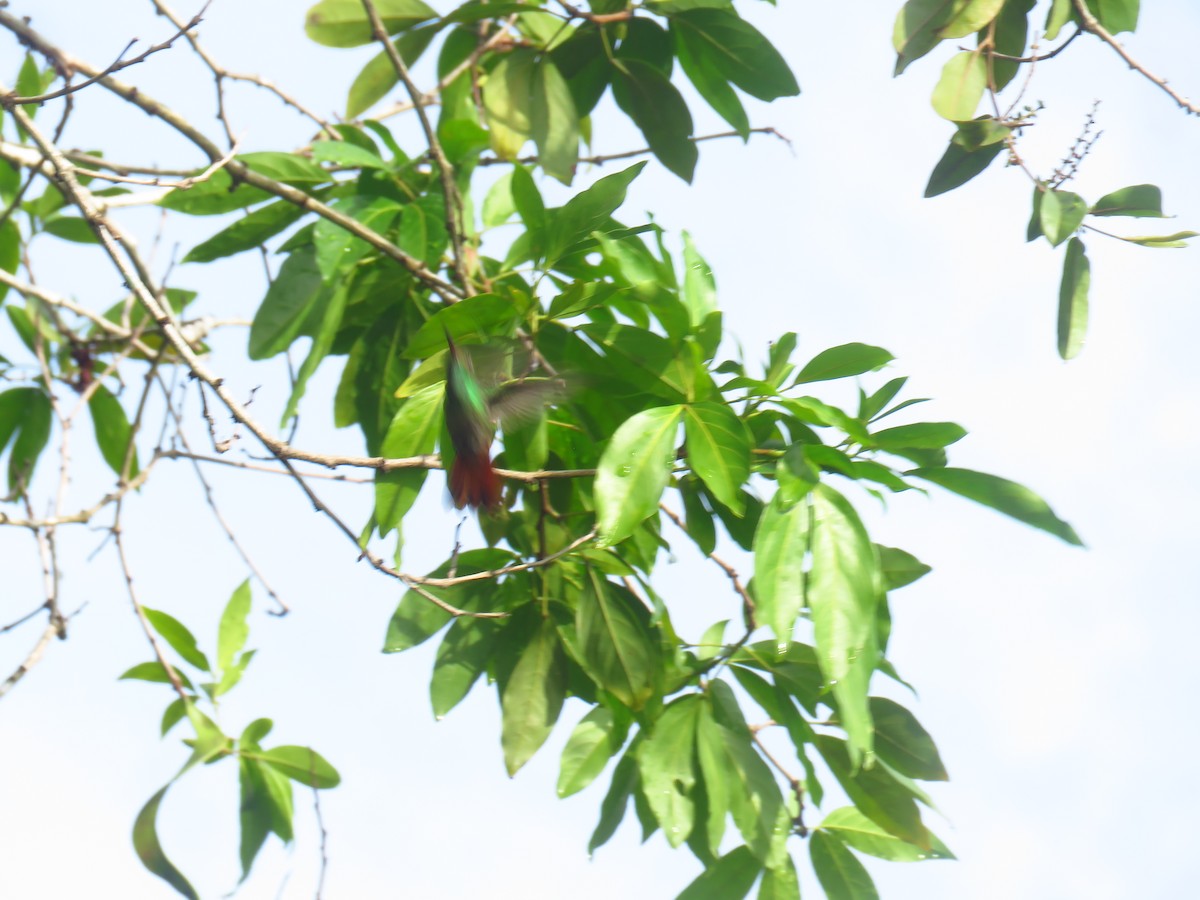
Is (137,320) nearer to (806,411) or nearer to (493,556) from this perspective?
(493,556)

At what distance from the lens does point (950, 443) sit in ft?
5.81

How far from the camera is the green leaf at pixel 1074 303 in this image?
2.06m

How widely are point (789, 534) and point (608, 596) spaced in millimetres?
544

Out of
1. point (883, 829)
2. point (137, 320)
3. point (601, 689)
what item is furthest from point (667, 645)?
point (137, 320)

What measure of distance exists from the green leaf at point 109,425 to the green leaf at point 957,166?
2366mm

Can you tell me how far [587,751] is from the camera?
221 centimetres

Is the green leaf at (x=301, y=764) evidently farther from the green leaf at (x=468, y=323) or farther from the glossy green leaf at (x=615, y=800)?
the green leaf at (x=468, y=323)

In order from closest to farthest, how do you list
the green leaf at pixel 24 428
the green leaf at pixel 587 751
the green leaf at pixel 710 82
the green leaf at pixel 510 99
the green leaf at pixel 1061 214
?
1. the green leaf at pixel 1061 214
2. the green leaf at pixel 587 751
3. the green leaf at pixel 710 82
4. the green leaf at pixel 510 99
5. the green leaf at pixel 24 428

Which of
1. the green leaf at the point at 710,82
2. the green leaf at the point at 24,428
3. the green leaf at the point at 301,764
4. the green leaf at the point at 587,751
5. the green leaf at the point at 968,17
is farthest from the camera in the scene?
the green leaf at the point at 24,428

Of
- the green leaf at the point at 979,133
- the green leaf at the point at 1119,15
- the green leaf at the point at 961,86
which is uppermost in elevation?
the green leaf at the point at 1119,15

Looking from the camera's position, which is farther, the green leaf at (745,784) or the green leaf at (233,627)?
the green leaf at (233,627)

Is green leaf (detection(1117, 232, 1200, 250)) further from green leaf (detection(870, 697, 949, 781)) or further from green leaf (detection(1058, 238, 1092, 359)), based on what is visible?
green leaf (detection(870, 697, 949, 781))

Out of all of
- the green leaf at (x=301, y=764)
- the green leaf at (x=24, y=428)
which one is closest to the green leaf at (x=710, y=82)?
the green leaf at (x=301, y=764)

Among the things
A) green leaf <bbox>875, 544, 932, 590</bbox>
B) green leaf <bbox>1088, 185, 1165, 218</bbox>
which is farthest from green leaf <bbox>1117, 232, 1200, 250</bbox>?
green leaf <bbox>875, 544, 932, 590</bbox>
